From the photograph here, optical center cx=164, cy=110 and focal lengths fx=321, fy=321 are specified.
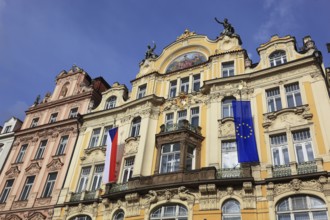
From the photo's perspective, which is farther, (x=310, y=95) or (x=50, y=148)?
(x=50, y=148)

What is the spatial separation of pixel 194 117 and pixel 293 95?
7573 millimetres

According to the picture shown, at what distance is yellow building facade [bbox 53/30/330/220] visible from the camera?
1922 centimetres

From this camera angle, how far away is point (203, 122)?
81.5 ft

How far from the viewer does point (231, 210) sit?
1948cm

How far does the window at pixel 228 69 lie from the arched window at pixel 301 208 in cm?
1185

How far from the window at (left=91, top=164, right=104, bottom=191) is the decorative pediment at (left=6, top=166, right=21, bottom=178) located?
28.6ft

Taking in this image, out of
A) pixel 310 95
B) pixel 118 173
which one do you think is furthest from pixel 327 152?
pixel 118 173

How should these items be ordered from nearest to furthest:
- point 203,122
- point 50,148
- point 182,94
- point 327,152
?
point 327,152
point 203,122
point 182,94
point 50,148

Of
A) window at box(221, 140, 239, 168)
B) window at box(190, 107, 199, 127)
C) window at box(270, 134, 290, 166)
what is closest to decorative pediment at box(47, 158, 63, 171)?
window at box(190, 107, 199, 127)

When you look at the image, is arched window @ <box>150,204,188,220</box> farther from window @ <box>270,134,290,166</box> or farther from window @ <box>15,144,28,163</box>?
window @ <box>15,144,28,163</box>

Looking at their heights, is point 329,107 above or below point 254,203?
above

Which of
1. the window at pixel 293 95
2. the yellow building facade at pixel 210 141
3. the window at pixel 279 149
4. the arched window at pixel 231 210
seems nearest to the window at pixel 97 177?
the yellow building facade at pixel 210 141

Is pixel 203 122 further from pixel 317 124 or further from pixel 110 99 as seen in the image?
pixel 110 99

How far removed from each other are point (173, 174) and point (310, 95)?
35.2 ft
